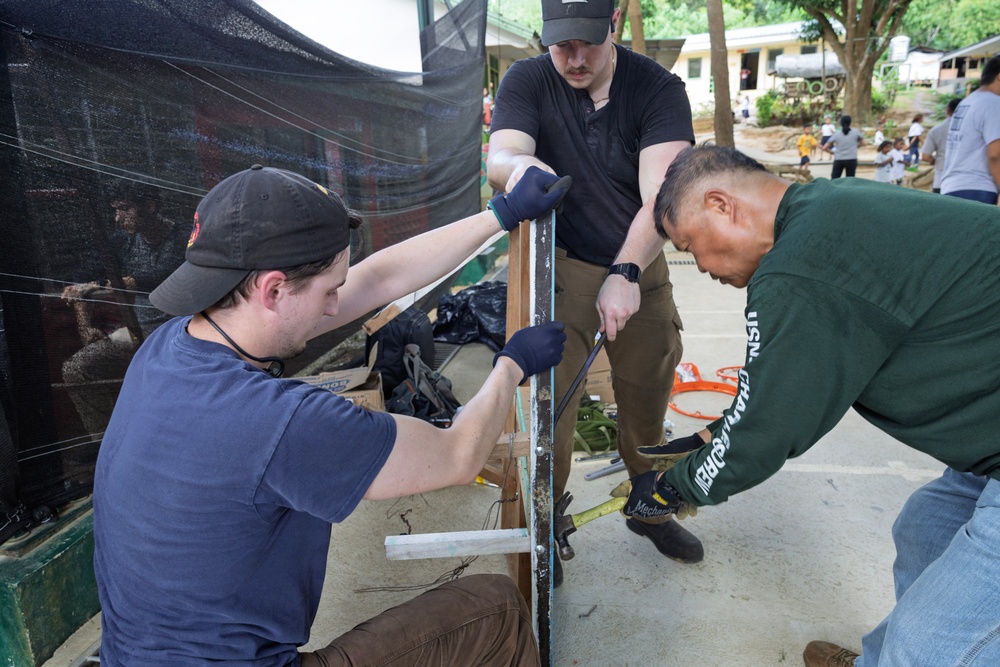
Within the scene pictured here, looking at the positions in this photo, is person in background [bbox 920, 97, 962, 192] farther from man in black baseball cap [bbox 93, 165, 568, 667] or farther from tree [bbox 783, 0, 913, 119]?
tree [bbox 783, 0, 913, 119]

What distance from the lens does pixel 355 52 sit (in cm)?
507

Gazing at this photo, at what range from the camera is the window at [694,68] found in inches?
1417

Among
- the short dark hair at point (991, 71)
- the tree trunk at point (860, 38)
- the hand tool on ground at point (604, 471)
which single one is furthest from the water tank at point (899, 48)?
the hand tool on ground at point (604, 471)

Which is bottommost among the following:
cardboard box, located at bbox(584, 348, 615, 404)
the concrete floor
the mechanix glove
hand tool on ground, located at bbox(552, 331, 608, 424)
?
the concrete floor

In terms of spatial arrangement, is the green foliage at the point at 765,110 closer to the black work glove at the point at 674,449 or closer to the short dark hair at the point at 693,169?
the black work glove at the point at 674,449

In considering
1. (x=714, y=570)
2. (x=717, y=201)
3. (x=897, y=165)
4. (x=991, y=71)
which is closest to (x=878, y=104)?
(x=897, y=165)

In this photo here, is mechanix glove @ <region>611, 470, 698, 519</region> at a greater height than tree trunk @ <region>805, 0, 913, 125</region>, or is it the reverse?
tree trunk @ <region>805, 0, 913, 125</region>

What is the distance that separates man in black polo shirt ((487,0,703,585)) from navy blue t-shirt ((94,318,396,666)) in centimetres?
115

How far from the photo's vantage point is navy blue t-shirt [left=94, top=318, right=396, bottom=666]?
1103 millimetres

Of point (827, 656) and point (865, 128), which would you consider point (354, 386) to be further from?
point (865, 128)

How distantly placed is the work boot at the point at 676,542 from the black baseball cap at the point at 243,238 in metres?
1.91

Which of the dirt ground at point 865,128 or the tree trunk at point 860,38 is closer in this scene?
the tree trunk at point 860,38

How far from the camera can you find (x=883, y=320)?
3.93 feet

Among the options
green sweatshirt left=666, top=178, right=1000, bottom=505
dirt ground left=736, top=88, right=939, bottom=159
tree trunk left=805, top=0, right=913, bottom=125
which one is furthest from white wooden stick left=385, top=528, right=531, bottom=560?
tree trunk left=805, top=0, right=913, bottom=125
